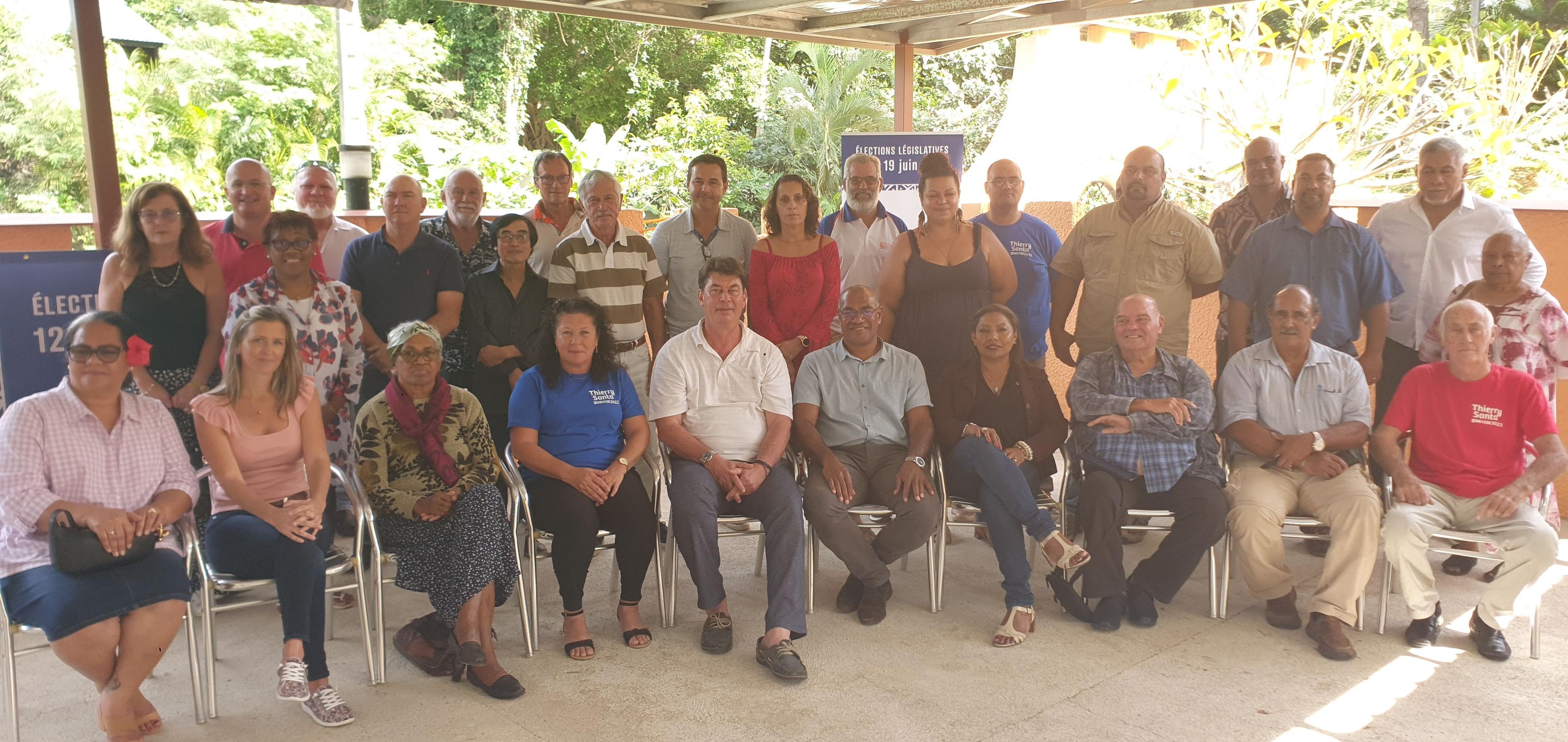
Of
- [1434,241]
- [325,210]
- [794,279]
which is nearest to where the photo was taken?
[1434,241]

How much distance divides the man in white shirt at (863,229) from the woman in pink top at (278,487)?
2456 mm

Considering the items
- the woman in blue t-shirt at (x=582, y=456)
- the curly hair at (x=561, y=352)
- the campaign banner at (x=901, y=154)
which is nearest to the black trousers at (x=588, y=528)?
the woman in blue t-shirt at (x=582, y=456)

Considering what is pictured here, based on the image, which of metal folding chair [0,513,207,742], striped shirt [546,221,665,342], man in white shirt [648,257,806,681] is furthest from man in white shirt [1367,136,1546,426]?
metal folding chair [0,513,207,742]

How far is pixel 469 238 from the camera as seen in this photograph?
4.89 m

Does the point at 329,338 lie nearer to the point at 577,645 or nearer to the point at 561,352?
the point at 561,352

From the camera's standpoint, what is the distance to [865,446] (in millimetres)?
4414

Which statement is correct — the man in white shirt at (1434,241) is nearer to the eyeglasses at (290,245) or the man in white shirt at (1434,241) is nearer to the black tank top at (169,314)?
the eyeglasses at (290,245)

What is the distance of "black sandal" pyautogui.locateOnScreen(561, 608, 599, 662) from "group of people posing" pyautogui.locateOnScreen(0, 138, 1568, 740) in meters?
0.02

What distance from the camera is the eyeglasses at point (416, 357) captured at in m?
3.77

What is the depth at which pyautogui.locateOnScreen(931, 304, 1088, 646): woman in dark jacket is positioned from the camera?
13.4 feet

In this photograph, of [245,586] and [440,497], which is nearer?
[245,586]

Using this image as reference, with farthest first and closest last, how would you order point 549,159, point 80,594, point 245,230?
point 549,159
point 245,230
point 80,594

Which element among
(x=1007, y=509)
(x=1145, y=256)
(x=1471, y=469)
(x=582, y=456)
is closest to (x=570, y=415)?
(x=582, y=456)

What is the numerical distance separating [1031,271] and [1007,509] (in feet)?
4.62
